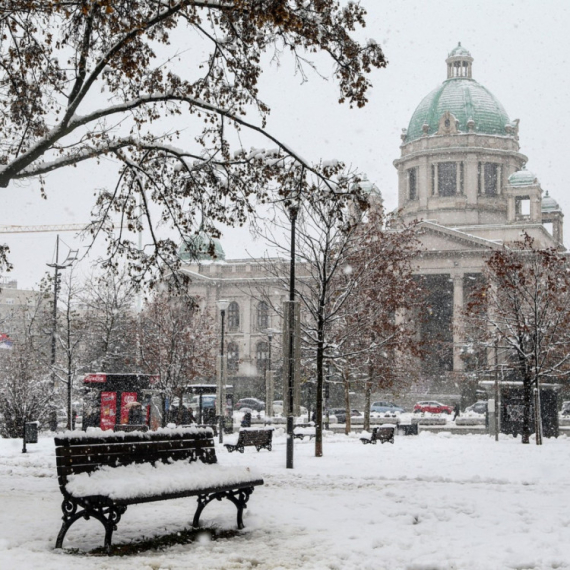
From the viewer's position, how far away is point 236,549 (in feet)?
25.5

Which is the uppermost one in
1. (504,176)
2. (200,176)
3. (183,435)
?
(504,176)

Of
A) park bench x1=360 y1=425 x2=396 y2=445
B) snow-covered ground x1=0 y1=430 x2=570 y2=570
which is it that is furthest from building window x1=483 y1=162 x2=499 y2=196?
snow-covered ground x1=0 y1=430 x2=570 y2=570

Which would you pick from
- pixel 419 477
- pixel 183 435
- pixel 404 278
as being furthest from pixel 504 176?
pixel 183 435

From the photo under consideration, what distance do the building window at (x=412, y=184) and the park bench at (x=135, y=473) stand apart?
74332mm

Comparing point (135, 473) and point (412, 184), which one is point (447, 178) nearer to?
point (412, 184)

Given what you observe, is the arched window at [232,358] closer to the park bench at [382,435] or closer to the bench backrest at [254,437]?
the park bench at [382,435]

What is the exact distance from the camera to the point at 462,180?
80312 mm

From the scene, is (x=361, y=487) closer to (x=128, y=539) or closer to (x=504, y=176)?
(x=128, y=539)

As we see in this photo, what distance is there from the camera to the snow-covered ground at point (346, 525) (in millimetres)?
7195

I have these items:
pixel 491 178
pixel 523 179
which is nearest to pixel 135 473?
pixel 523 179

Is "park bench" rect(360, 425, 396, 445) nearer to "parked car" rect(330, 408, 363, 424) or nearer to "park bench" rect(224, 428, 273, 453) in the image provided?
"park bench" rect(224, 428, 273, 453)

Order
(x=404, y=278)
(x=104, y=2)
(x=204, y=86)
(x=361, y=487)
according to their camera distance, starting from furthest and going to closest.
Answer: (x=404, y=278), (x=204, y=86), (x=361, y=487), (x=104, y=2)

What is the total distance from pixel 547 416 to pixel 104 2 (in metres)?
23.9

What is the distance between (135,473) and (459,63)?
86.4m
